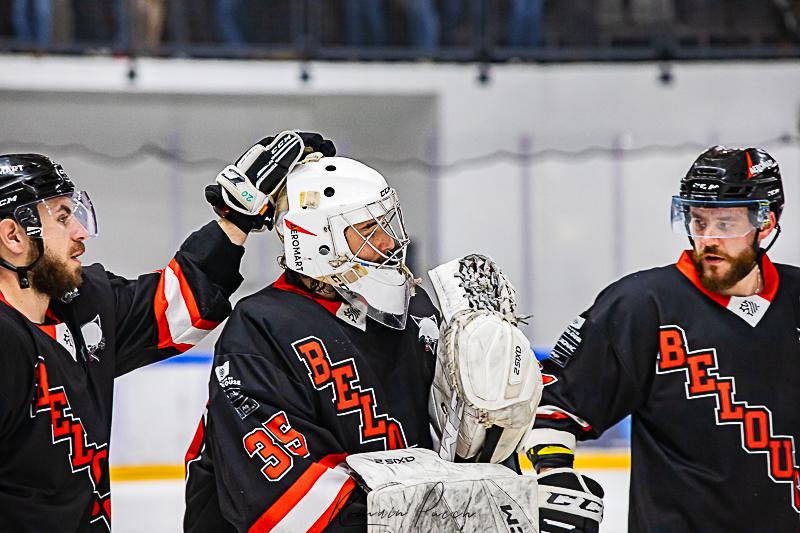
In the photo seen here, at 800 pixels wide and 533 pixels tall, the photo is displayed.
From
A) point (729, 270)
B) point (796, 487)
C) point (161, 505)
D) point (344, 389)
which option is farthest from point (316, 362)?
point (161, 505)

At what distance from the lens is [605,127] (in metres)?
7.89

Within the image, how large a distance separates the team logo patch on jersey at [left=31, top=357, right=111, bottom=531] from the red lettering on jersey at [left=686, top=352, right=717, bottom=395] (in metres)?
1.15

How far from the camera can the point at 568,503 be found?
1.99 metres

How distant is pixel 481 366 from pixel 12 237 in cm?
92

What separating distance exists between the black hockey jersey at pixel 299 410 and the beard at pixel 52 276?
334 millimetres

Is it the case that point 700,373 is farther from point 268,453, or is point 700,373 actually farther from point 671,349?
point 268,453

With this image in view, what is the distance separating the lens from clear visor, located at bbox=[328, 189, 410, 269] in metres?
2.02

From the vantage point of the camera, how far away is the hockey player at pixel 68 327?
1.98 m

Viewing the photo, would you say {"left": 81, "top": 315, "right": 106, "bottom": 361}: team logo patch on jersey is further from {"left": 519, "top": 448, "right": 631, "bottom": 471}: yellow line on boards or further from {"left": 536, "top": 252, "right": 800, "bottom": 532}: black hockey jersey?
{"left": 519, "top": 448, "right": 631, "bottom": 471}: yellow line on boards

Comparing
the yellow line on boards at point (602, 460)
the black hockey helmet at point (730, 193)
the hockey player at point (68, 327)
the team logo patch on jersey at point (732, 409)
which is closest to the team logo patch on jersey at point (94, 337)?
the hockey player at point (68, 327)

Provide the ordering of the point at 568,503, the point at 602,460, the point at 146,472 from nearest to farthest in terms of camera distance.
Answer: the point at 568,503 < the point at 146,472 < the point at 602,460

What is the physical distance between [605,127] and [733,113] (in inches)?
34.8

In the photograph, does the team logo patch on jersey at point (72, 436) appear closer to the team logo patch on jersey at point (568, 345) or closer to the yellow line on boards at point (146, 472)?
the team logo patch on jersey at point (568, 345)

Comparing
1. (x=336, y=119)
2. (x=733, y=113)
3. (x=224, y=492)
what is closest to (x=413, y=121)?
(x=336, y=119)
